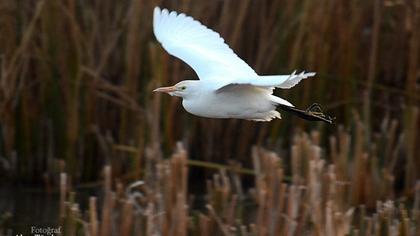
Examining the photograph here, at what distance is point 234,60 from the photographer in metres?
4.61

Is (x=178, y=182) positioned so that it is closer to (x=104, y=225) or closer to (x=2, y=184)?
(x=104, y=225)

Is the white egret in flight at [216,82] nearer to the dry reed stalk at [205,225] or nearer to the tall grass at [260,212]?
the tall grass at [260,212]

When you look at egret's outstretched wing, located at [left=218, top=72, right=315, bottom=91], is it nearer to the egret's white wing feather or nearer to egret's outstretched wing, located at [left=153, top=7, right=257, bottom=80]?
the egret's white wing feather

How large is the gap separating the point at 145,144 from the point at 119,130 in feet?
1.25

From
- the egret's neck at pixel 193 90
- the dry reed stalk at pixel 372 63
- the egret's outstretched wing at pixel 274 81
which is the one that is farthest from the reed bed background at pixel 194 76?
the egret's outstretched wing at pixel 274 81

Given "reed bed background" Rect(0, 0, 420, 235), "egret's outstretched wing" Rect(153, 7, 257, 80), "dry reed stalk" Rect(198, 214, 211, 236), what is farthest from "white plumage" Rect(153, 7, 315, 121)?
"reed bed background" Rect(0, 0, 420, 235)

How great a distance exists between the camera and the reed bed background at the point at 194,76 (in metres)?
5.43

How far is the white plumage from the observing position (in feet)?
13.2

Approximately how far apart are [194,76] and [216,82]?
1.45m

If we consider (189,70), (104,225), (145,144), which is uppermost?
(189,70)

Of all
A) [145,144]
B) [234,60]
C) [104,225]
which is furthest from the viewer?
[145,144]

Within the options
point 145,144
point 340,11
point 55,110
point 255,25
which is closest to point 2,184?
point 55,110

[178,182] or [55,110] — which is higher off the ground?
[55,110]

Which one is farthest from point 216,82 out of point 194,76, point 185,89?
point 194,76
